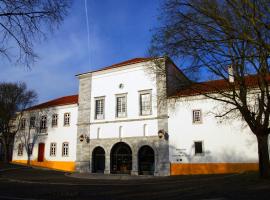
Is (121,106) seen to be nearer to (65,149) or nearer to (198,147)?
(65,149)

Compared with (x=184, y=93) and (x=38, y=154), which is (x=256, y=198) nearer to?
(x=184, y=93)

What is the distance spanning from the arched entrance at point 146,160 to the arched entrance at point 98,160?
14.3 feet

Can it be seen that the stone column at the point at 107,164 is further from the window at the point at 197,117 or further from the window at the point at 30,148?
the window at the point at 30,148

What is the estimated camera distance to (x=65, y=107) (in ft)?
108

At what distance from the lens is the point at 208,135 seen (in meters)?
23.6

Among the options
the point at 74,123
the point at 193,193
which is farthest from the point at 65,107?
the point at 193,193

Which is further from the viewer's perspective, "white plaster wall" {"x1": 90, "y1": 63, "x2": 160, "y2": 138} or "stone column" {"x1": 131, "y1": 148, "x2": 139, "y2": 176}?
"white plaster wall" {"x1": 90, "y1": 63, "x2": 160, "y2": 138}

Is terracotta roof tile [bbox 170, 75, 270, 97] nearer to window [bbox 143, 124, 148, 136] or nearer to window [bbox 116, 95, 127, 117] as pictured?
window [bbox 143, 124, 148, 136]

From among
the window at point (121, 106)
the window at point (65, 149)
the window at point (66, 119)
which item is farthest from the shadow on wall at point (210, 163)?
the window at point (66, 119)

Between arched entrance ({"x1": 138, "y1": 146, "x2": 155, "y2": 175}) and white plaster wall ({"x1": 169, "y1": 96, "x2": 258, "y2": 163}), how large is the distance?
216 cm

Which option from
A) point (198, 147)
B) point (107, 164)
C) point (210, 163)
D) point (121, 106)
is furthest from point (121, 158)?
point (210, 163)

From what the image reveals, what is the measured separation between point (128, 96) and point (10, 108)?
18.0 meters

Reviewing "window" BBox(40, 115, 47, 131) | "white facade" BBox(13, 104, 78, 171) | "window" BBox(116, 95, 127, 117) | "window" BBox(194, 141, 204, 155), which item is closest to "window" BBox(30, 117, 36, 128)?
"white facade" BBox(13, 104, 78, 171)

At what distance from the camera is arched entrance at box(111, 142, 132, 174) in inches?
1065
